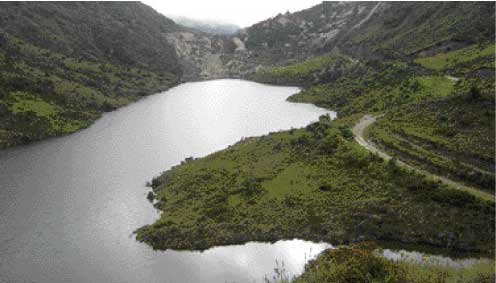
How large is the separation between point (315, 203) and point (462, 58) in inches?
4350

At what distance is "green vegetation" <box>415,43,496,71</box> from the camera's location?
13838 cm

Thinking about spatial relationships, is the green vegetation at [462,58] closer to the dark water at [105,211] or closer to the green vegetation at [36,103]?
the dark water at [105,211]

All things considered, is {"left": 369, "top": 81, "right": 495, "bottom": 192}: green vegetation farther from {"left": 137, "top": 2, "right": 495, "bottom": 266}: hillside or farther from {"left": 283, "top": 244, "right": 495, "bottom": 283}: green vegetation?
{"left": 283, "top": 244, "right": 495, "bottom": 283}: green vegetation

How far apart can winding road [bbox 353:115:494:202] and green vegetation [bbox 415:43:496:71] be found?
45.1 meters

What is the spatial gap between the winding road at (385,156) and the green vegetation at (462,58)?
148 ft

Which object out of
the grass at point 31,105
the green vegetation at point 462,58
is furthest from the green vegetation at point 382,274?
the grass at point 31,105

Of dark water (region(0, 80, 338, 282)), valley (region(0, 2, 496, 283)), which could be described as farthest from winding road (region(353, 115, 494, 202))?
dark water (region(0, 80, 338, 282))

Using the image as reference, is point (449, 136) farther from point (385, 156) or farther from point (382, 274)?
point (382, 274)

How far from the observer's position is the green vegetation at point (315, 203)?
66375 mm

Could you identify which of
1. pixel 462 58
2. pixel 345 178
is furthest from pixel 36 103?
A: pixel 462 58

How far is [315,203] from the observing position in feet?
256

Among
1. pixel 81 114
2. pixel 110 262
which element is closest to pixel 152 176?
pixel 110 262

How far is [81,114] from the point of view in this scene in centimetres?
17212

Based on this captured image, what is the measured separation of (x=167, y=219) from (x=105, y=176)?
1331 inches
